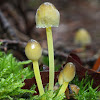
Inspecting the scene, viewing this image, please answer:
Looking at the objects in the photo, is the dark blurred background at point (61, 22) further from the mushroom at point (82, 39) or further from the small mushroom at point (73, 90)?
the small mushroom at point (73, 90)

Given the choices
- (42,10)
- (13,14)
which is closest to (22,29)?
(13,14)

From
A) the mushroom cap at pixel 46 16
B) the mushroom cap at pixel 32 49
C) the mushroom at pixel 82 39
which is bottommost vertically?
the mushroom at pixel 82 39

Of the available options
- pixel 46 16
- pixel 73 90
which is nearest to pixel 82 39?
pixel 73 90

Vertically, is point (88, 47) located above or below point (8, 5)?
below

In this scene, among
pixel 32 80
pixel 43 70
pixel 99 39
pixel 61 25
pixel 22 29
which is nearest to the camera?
pixel 32 80

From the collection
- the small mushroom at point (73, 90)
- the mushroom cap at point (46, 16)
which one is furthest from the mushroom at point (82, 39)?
the mushroom cap at point (46, 16)

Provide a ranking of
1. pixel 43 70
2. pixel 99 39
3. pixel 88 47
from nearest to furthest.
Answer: pixel 43 70, pixel 88 47, pixel 99 39

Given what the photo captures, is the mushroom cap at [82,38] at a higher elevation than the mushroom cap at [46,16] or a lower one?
lower

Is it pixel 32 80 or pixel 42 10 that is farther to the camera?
pixel 32 80

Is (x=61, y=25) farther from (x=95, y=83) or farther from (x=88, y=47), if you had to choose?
(x=95, y=83)
